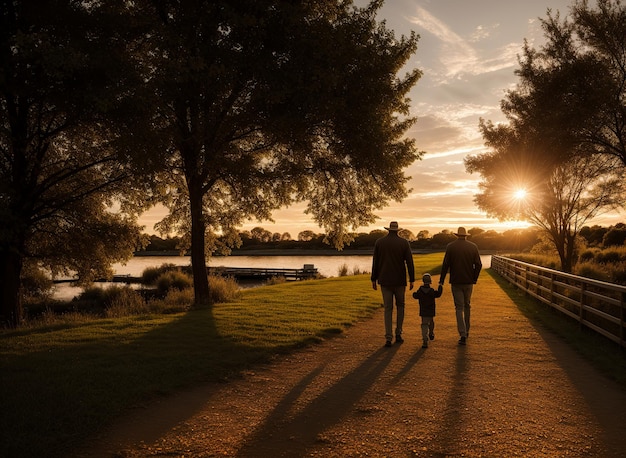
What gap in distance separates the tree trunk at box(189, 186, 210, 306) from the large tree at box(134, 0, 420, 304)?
0.13ft

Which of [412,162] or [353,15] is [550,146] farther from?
[353,15]

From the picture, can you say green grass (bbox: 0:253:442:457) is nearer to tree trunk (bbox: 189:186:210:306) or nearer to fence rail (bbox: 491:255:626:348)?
tree trunk (bbox: 189:186:210:306)

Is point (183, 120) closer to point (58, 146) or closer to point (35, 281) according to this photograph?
point (58, 146)

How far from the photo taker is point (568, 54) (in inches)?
710

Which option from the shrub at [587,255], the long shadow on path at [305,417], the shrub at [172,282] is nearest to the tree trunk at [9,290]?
the long shadow on path at [305,417]

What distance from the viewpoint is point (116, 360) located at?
24.6 feet

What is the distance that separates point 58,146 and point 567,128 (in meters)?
18.3

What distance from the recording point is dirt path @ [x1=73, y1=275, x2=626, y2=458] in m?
4.48

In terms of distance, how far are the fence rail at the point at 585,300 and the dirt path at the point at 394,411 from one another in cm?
131

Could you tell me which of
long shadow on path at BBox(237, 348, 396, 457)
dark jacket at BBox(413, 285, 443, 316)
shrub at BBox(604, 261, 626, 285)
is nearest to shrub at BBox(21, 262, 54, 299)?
dark jacket at BBox(413, 285, 443, 316)

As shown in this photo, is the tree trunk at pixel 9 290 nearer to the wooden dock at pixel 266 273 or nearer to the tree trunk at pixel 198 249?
the tree trunk at pixel 198 249

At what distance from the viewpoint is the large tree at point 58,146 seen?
11.0 m

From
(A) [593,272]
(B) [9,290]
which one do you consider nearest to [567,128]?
(A) [593,272]

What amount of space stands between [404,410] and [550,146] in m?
15.5
